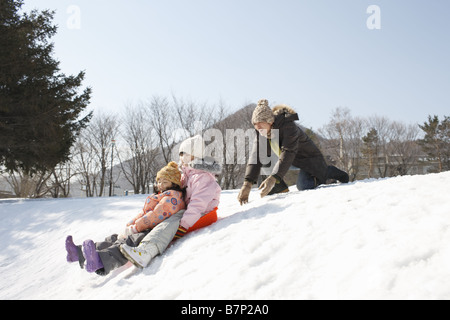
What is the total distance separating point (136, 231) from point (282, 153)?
1.93 m

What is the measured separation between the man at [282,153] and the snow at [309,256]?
0.35 metres

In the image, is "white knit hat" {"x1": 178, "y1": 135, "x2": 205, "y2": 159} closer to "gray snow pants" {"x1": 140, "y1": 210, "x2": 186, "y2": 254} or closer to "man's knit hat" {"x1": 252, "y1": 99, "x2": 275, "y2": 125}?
"gray snow pants" {"x1": 140, "y1": 210, "x2": 186, "y2": 254}

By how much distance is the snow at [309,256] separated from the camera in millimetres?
1481

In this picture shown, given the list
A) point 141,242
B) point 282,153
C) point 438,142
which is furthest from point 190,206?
point 438,142

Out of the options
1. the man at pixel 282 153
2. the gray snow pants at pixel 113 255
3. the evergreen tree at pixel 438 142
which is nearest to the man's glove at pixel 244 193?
the man at pixel 282 153

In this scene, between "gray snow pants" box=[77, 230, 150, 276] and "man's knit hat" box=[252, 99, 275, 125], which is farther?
"man's knit hat" box=[252, 99, 275, 125]

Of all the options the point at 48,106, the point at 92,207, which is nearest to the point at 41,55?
the point at 48,106

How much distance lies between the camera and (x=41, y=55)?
13.3 meters

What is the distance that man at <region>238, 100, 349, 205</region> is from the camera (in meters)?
3.62

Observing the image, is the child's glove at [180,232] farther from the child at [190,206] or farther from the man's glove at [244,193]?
the man's glove at [244,193]

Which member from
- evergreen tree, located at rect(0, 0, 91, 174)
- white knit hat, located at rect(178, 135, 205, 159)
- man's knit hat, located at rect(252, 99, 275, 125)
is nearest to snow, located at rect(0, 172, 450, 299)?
white knit hat, located at rect(178, 135, 205, 159)

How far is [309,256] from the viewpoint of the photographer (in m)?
1.83

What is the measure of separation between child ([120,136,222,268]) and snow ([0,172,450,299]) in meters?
0.10
